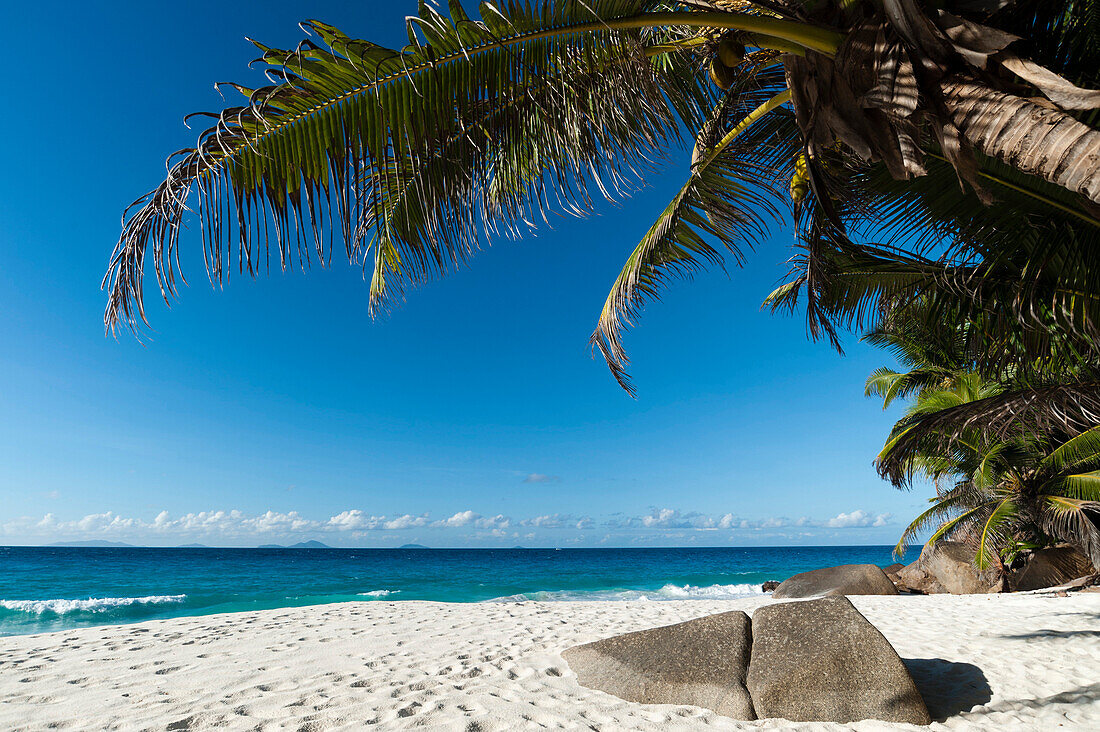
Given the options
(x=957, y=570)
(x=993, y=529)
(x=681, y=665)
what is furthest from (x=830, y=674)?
(x=957, y=570)

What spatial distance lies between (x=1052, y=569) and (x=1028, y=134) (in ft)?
52.9

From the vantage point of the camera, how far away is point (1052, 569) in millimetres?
13312

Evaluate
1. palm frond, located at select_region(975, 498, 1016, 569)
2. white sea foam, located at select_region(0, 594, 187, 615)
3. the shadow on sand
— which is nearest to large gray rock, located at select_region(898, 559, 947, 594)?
palm frond, located at select_region(975, 498, 1016, 569)

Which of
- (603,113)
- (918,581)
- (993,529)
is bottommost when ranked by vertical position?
(918,581)

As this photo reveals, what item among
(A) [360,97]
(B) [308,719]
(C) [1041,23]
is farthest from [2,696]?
(C) [1041,23]

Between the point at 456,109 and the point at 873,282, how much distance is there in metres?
3.74

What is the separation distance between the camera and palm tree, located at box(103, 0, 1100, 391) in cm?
216

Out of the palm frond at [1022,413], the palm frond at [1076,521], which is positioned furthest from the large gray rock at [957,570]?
the palm frond at [1022,413]

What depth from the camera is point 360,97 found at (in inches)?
103

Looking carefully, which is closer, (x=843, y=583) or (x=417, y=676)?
(x=417, y=676)

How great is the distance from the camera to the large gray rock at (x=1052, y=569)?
43.2 ft

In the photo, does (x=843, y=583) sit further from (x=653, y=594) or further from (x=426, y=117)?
(x=426, y=117)

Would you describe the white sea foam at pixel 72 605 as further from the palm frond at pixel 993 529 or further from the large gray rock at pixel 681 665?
the palm frond at pixel 993 529

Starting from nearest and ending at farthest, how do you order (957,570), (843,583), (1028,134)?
1. (1028,134)
2. (843,583)
3. (957,570)
